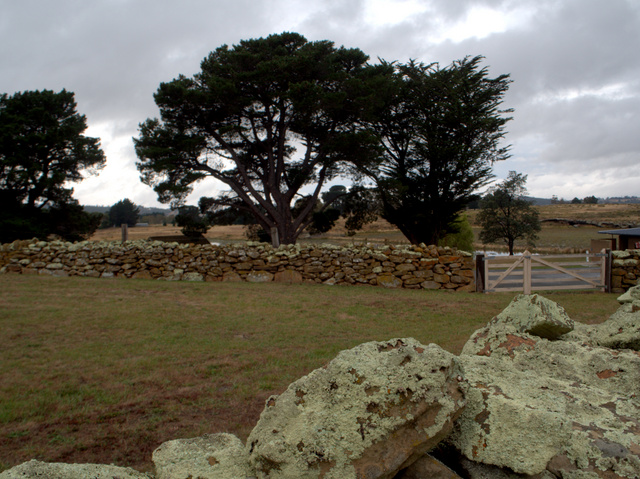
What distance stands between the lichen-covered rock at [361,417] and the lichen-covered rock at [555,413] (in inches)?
9.9

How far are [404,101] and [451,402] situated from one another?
83.9ft

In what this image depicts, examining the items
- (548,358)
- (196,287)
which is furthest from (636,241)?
(548,358)

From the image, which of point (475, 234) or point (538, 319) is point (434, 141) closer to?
point (538, 319)

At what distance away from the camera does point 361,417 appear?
2.12 meters

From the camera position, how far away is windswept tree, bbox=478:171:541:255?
28.5 metres

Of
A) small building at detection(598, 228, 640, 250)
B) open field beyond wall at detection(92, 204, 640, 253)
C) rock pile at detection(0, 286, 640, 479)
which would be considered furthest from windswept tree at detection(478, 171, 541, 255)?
rock pile at detection(0, 286, 640, 479)

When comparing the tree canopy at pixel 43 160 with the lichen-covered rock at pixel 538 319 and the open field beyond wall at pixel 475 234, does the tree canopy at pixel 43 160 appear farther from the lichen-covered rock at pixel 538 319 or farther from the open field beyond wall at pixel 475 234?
the lichen-covered rock at pixel 538 319

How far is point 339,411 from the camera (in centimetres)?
217

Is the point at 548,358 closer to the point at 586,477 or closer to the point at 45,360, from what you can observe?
the point at 586,477

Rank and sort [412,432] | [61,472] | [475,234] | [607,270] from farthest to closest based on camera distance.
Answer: [475,234]
[607,270]
[412,432]
[61,472]

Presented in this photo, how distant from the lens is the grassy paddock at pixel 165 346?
4.11 m

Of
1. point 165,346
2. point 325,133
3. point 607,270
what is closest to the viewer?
point 165,346

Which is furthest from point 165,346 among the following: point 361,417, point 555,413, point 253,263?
point 253,263

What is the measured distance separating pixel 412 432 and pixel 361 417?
10.1 inches
